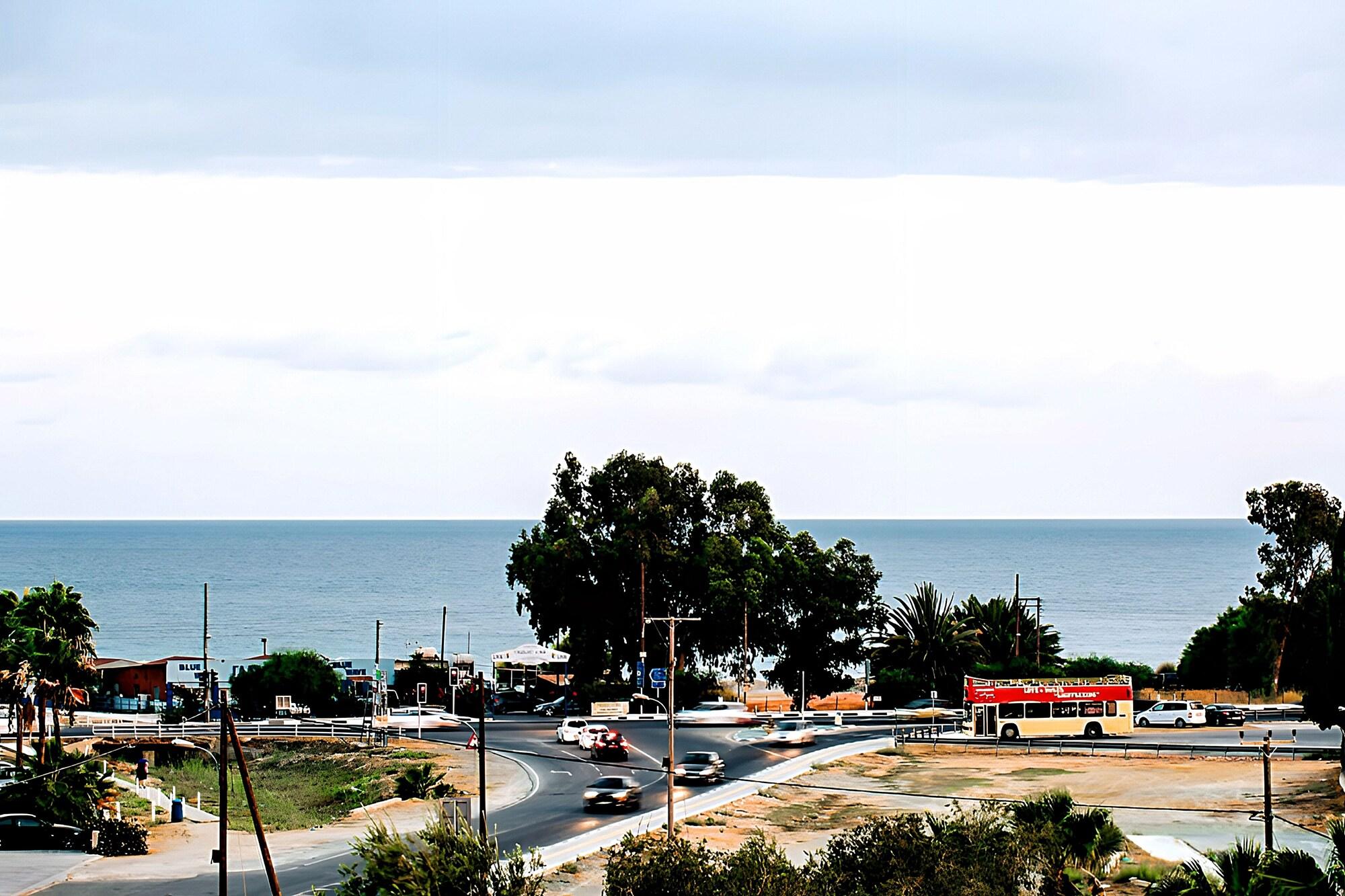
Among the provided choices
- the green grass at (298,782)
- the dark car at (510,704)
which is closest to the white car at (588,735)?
the green grass at (298,782)

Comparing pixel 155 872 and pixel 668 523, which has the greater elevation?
pixel 668 523

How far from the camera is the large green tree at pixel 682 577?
299 ft

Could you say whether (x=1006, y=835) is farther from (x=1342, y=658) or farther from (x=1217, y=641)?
(x=1217, y=641)

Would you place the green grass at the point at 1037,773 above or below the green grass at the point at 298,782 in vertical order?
above

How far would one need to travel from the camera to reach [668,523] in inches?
3728

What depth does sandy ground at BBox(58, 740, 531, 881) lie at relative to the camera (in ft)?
154

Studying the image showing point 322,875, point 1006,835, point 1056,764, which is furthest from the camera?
point 1056,764

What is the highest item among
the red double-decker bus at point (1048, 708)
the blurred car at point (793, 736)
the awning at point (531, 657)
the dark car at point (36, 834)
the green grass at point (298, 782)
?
the awning at point (531, 657)

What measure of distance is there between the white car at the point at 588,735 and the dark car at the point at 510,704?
18661 mm

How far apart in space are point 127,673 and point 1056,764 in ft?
202

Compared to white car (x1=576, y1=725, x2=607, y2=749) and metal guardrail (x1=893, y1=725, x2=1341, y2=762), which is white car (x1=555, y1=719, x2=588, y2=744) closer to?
white car (x1=576, y1=725, x2=607, y2=749)

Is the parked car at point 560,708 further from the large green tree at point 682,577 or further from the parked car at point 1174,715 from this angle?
the parked car at point 1174,715

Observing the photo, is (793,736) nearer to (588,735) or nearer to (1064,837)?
(588,735)

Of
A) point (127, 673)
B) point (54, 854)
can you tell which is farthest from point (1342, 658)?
point (127, 673)
